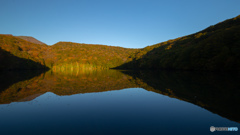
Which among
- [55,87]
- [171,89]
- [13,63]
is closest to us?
[171,89]

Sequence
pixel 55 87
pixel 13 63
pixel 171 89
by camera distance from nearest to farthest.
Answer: pixel 171 89 → pixel 55 87 → pixel 13 63

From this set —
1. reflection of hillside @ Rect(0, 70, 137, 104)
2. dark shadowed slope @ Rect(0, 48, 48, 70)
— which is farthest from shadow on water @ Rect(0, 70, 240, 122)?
dark shadowed slope @ Rect(0, 48, 48, 70)

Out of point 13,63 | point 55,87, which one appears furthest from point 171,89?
point 13,63

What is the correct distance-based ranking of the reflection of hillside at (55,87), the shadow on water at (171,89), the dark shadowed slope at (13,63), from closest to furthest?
the shadow on water at (171,89) → the reflection of hillside at (55,87) → the dark shadowed slope at (13,63)

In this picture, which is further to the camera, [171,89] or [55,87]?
[55,87]

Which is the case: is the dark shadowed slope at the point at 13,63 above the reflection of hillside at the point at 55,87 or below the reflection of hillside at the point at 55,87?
above

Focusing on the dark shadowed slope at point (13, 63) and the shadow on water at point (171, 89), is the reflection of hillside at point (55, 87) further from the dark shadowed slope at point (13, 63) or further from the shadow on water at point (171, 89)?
the dark shadowed slope at point (13, 63)

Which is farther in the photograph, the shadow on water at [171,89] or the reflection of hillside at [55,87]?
the reflection of hillside at [55,87]

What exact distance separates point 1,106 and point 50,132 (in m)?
8.41

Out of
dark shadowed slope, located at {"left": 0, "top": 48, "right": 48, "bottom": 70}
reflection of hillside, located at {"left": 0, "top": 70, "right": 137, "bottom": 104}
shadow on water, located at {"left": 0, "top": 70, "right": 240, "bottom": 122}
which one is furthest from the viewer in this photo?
dark shadowed slope, located at {"left": 0, "top": 48, "right": 48, "bottom": 70}

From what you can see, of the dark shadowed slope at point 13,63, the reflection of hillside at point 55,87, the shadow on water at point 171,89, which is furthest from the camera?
the dark shadowed slope at point 13,63

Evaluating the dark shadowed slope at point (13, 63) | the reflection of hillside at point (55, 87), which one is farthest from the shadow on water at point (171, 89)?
the dark shadowed slope at point (13, 63)

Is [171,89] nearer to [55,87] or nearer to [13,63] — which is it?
[55,87]

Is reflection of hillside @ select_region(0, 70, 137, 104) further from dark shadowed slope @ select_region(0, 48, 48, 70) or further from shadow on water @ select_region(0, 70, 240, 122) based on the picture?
dark shadowed slope @ select_region(0, 48, 48, 70)
